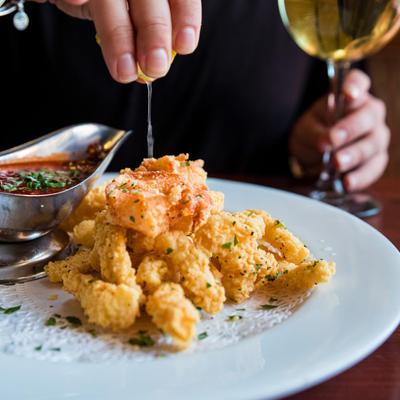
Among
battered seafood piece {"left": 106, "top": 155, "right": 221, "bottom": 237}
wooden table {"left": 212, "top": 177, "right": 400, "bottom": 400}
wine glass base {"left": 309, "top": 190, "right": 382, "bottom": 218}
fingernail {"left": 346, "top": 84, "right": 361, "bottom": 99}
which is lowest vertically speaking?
wine glass base {"left": 309, "top": 190, "right": 382, "bottom": 218}

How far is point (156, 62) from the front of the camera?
2.92 feet

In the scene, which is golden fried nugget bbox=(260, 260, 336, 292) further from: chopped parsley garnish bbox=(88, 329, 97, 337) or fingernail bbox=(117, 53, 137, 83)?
fingernail bbox=(117, 53, 137, 83)

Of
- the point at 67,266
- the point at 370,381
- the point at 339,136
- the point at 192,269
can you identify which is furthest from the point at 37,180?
the point at 339,136

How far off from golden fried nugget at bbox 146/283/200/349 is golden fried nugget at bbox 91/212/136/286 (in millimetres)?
62

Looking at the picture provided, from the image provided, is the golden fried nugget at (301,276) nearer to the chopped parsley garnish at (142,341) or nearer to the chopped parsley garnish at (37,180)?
the chopped parsley garnish at (142,341)

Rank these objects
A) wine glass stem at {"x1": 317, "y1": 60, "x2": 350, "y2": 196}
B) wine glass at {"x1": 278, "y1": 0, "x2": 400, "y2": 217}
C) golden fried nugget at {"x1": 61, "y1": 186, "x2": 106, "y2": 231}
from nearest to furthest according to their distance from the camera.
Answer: golden fried nugget at {"x1": 61, "y1": 186, "x2": 106, "y2": 231}, wine glass at {"x1": 278, "y1": 0, "x2": 400, "y2": 217}, wine glass stem at {"x1": 317, "y1": 60, "x2": 350, "y2": 196}

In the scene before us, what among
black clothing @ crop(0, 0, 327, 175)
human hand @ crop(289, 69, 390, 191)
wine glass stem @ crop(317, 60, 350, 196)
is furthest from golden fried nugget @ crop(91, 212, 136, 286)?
black clothing @ crop(0, 0, 327, 175)

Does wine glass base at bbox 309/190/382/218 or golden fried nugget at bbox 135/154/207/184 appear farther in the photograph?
wine glass base at bbox 309/190/382/218

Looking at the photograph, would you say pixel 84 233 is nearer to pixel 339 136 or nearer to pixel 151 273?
pixel 151 273

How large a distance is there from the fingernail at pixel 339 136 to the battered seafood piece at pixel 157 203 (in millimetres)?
925

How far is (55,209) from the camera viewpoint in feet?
3.48

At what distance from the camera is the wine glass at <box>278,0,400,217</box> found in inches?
55.2

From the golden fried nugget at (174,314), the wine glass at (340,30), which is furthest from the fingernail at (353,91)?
the golden fried nugget at (174,314)

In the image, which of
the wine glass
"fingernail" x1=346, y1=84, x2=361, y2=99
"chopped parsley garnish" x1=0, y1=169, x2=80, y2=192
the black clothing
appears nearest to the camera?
"chopped parsley garnish" x1=0, y1=169, x2=80, y2=192
